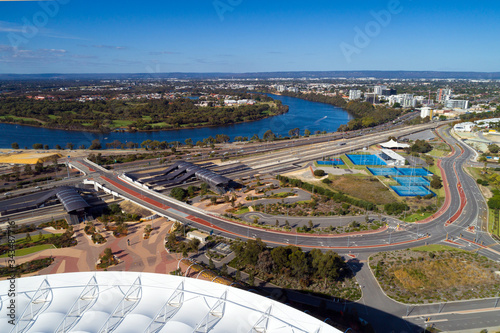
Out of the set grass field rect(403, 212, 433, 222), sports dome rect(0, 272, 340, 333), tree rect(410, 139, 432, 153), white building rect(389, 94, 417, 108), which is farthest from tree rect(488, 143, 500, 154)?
white building rect(389, 94, 417, 108)

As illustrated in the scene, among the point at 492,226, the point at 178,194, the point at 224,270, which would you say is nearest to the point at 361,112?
the point at 492,226

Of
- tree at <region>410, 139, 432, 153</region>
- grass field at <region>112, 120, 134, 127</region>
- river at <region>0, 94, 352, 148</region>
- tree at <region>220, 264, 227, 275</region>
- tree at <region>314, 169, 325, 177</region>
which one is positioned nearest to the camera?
tree at <region>220, 264, 227, 275</region>

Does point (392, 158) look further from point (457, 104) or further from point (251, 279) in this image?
point (457, 104)

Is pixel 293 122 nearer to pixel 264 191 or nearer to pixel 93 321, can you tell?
pixel 264 191

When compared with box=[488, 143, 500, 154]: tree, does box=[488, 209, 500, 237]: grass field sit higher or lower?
lower

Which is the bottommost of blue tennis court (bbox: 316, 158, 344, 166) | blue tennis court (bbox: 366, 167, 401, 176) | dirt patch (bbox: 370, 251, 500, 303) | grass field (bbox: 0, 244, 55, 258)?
dirt patch (bbox: 370, 251, 500, 303)

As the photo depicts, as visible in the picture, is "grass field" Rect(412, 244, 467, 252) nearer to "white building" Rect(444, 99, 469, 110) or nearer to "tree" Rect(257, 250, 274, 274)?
"tree" Rect(257, 250, 274, 274)

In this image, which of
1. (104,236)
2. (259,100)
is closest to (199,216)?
(104,236)
